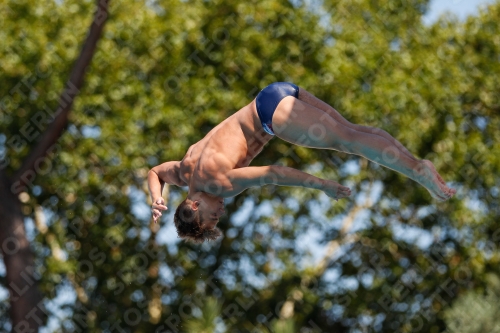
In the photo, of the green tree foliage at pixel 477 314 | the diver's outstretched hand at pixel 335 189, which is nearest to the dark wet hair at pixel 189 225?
the diver's outstretched hand at pixel 335 189

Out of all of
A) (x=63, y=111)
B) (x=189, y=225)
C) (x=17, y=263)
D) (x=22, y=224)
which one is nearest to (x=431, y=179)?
(x=189, y=225)

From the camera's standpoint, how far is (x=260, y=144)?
540 centimetres

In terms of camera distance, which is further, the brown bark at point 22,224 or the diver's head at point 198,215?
the brown bark at point 22,224

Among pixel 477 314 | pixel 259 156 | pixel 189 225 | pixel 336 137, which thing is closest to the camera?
pixel 336 137

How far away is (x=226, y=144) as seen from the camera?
5.19 meters

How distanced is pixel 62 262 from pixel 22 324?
129 inches

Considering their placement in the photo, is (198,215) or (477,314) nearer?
(198,215)

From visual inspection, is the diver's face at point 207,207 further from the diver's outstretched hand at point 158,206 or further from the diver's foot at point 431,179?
the diver's foot at point 431,179

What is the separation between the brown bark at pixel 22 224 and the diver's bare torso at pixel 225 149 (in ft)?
14.1

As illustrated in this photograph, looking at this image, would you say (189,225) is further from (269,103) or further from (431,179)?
(431,179)

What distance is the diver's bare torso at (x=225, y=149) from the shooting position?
510 cm

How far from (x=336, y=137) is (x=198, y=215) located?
0.98 m

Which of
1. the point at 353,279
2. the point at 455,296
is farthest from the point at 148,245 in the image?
the point at 455,296

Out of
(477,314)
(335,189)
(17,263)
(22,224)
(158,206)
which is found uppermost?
(335,189)
